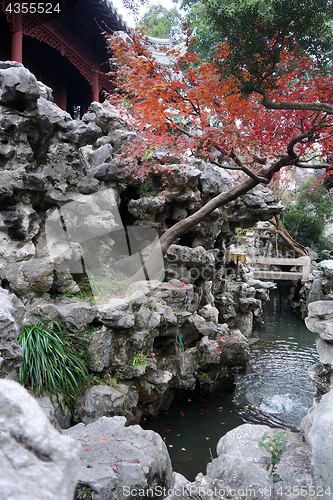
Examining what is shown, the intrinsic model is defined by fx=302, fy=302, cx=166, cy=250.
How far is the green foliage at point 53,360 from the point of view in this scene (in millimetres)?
3592

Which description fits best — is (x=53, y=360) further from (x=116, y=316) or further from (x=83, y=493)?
(x=83, y=493)

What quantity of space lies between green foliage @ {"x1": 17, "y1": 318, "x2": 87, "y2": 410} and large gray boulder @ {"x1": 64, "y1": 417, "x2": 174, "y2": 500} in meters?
0.63

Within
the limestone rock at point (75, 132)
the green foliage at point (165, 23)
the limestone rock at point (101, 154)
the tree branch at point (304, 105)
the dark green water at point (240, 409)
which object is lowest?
the dark green water at point (240, 409)

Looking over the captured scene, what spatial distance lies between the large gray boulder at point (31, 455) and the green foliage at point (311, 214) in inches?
668

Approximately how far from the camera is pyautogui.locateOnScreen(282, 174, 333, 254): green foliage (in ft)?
52.7

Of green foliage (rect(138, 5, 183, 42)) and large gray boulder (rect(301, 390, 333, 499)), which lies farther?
green foliage (rect(138, 5, 183, 42))

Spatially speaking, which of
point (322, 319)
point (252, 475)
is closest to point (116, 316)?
point (252, 475)

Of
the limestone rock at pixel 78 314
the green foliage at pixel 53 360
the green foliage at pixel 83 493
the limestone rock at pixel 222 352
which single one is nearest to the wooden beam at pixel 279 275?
the limestone rock at pixel 222 352

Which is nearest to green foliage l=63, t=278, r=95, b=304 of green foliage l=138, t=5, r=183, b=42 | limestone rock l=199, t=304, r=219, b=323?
limestone rock l=199, t=304, r=219, b=323

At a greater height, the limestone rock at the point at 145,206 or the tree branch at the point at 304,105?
the tree branch at the point at 304,105

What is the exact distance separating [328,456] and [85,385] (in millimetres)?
3127

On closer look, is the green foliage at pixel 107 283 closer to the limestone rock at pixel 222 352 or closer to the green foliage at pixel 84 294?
the green foliage at pixel 84 294

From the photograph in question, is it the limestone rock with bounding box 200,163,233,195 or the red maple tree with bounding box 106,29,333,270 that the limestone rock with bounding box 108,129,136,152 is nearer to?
the red maple tree with bounding box 106,29,333,270

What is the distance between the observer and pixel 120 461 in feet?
8.53
